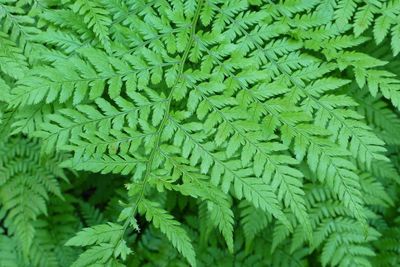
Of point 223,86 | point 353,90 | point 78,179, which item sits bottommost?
point 78,179

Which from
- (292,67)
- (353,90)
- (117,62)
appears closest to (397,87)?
(292,67)

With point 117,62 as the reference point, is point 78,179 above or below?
below

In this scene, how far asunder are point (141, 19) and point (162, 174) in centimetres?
84

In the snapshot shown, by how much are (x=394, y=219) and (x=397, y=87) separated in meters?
1.45

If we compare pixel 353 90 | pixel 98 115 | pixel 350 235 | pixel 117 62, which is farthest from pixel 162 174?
pixel 350 235

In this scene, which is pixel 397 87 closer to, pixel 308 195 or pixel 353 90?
pixel 353 90

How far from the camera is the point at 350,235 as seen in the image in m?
3.04

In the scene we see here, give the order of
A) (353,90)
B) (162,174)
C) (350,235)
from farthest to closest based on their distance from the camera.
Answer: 1. (350,235)
2. (353,90)
3. (162,174)

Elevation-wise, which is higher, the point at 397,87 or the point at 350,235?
the point at 397,87

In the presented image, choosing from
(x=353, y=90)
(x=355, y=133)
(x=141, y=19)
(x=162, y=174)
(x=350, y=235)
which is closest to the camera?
(x=162, y=174)

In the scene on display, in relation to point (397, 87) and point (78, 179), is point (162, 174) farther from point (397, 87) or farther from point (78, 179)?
point (78, 179)

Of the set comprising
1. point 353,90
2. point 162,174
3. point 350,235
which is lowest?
point 350,235

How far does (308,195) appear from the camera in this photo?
3.10 m

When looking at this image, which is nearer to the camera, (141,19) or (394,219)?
(141,19)
